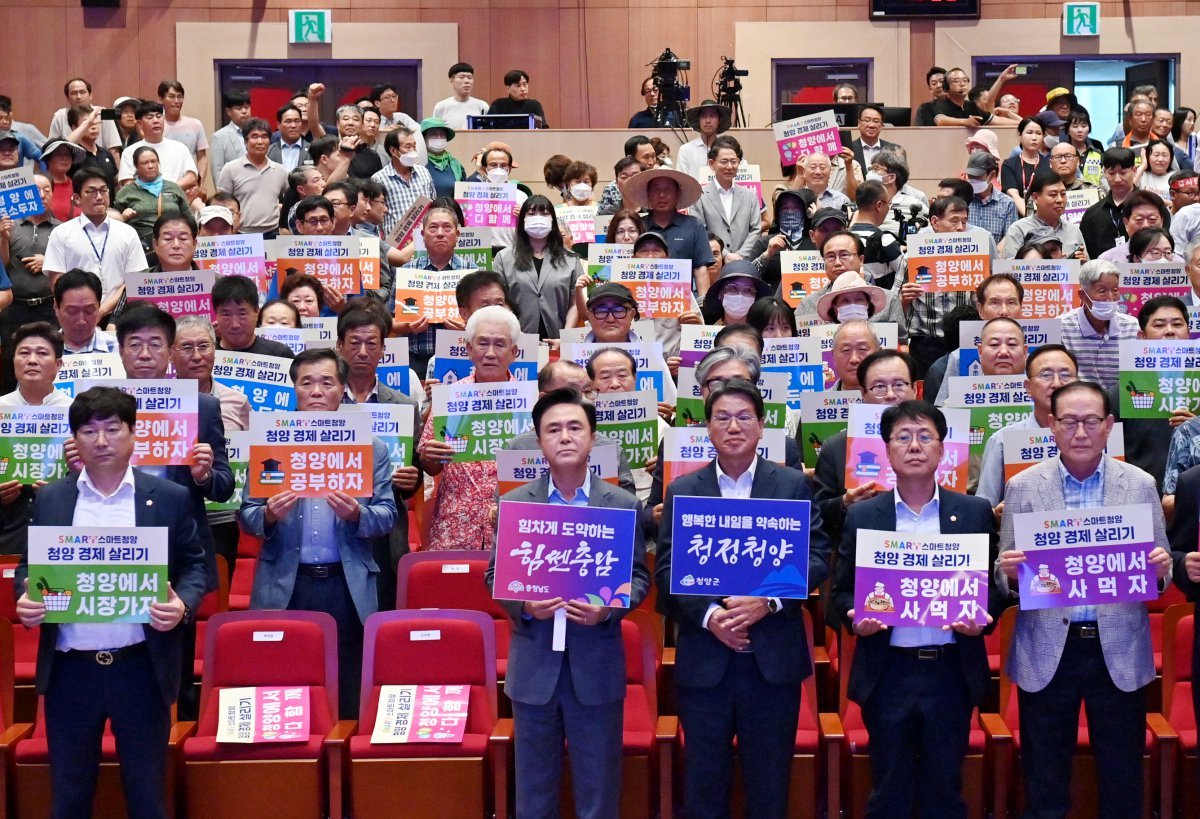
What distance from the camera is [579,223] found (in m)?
10.2

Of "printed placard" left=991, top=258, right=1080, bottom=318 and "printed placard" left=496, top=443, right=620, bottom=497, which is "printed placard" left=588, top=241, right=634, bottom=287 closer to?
"printed placard" left=991, top=258, right=1080, bottom=318

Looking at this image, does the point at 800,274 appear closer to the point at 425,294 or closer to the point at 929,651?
the point at 425,294

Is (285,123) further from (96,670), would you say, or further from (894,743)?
(894,743)

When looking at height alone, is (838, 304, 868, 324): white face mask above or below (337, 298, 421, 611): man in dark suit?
above

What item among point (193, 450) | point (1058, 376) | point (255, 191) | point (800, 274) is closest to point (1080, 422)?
point (1058, 376)

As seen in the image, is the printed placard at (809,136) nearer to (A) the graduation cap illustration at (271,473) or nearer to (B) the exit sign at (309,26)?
(A) the graduation cap illustration at (271,473)

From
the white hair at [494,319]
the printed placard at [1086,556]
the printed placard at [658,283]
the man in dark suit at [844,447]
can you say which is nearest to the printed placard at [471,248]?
the printed placard at [658,283]

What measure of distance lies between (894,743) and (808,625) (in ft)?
2.60

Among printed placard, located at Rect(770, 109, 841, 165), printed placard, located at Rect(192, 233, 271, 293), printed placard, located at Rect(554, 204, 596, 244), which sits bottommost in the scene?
printed placard, located at Rect(192, 233, 271, 293)

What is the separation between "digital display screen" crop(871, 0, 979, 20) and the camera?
1642cm

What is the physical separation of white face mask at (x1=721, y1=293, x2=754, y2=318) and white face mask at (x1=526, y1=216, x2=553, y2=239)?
125 centimetres

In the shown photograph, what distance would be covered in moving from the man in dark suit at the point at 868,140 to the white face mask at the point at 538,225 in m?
4.18

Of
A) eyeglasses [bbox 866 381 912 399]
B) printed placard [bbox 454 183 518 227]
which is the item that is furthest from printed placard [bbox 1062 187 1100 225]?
eyeglasses [bbox 866 381 912 399]

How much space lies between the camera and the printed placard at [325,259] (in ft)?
26.5
